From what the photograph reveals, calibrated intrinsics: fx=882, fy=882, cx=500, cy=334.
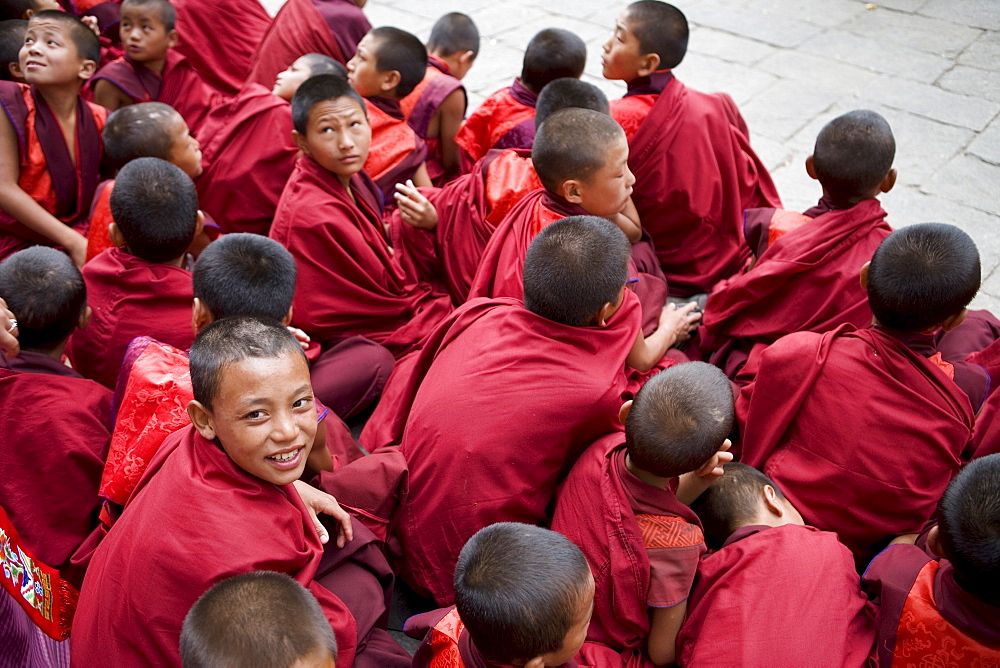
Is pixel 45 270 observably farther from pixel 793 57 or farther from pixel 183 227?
pixel 793 57

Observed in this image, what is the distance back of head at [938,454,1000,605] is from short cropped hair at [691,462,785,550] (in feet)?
1.92

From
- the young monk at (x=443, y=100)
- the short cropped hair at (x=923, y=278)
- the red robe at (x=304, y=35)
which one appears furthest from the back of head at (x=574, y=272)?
the red robe at (x=304, y=35)

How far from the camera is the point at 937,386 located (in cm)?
255

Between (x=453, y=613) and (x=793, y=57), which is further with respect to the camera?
(x=793, y=57)

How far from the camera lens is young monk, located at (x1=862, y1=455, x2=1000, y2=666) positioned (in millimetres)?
1878

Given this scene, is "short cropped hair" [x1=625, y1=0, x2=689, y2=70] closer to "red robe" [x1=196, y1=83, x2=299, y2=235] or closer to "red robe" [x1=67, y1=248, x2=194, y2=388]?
"red robe" [x1=196, y1=83, x2=299, y2=235]

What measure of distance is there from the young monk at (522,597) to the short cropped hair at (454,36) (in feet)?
11.7

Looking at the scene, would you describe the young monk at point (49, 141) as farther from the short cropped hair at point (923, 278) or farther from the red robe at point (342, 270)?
the short cropped hair at point (923, 278)

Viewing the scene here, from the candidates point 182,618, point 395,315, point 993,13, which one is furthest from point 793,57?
point 182,618

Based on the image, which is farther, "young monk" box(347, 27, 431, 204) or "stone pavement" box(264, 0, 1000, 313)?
"stone pavement" box(264, 0, 1000, 313)

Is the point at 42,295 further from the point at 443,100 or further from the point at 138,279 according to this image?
the point at 443,100

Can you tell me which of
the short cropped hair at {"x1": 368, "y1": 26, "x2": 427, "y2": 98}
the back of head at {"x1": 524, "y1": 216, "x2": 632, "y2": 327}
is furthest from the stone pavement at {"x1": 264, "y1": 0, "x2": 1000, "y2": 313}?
the back of head at {"x1": 524, "y1": 216, "x2": 632, "y2": 327}

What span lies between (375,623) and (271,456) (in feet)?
1.98

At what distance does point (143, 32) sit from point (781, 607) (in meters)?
4.08
